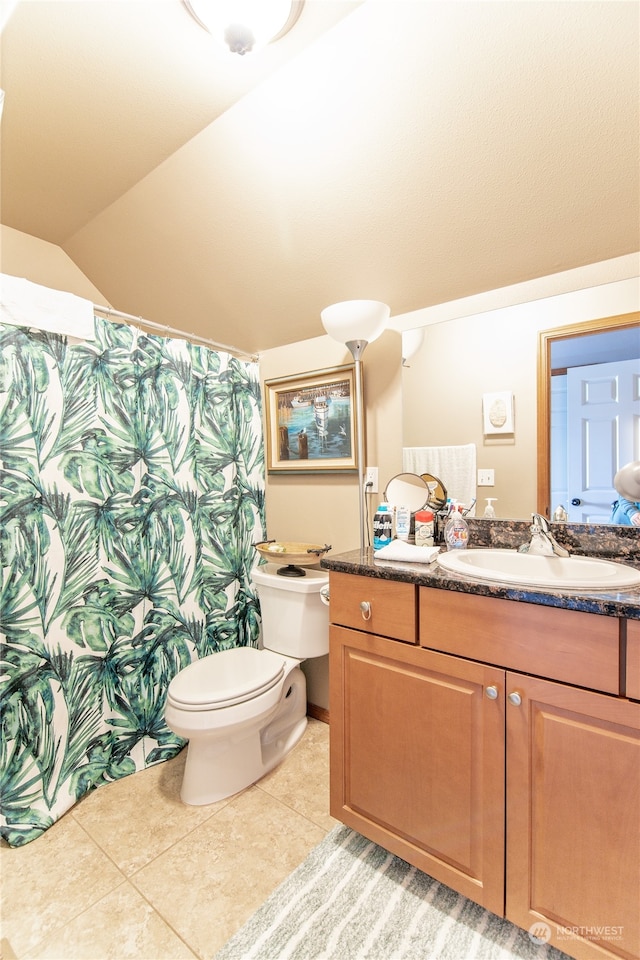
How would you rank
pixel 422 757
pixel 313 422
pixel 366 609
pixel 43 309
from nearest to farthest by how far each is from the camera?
1. pixel 422 757
2. pixel 366 609
3. pixel 43 309
4. pixel 313 422

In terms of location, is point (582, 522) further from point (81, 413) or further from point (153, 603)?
point (81, 413)

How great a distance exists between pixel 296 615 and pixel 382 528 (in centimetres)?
59

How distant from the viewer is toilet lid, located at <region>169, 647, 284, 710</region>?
1.49 m

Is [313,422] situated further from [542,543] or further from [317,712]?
[317,712]

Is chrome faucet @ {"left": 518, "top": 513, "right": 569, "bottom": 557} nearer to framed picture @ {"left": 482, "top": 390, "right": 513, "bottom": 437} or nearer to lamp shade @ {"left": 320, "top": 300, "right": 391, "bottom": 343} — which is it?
framed picture @ {"left": 482, "top": 390, "right": 513, "bottom": 437}

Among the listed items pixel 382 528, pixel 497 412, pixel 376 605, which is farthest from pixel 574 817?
pixel 497 412

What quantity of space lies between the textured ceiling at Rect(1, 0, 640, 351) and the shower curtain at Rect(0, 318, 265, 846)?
2.04ft

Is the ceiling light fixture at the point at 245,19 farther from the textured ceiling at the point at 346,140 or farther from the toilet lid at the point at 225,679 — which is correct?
the toilet lid at the point at 225,679

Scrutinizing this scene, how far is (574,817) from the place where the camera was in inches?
37.8

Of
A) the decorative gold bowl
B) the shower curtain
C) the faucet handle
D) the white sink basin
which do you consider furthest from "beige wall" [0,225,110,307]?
the faucet handle

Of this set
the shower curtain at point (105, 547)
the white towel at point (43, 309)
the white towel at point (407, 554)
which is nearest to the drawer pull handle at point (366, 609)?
the white towel at point (407, 554)

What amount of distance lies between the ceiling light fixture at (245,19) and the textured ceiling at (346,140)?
5cm

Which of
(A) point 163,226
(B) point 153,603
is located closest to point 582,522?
(B) point 153,603

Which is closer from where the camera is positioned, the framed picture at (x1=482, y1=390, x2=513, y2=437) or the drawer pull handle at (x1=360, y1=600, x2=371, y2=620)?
the drawer pull handle at (x1=360, y1=600, x2=371, y2=620)
